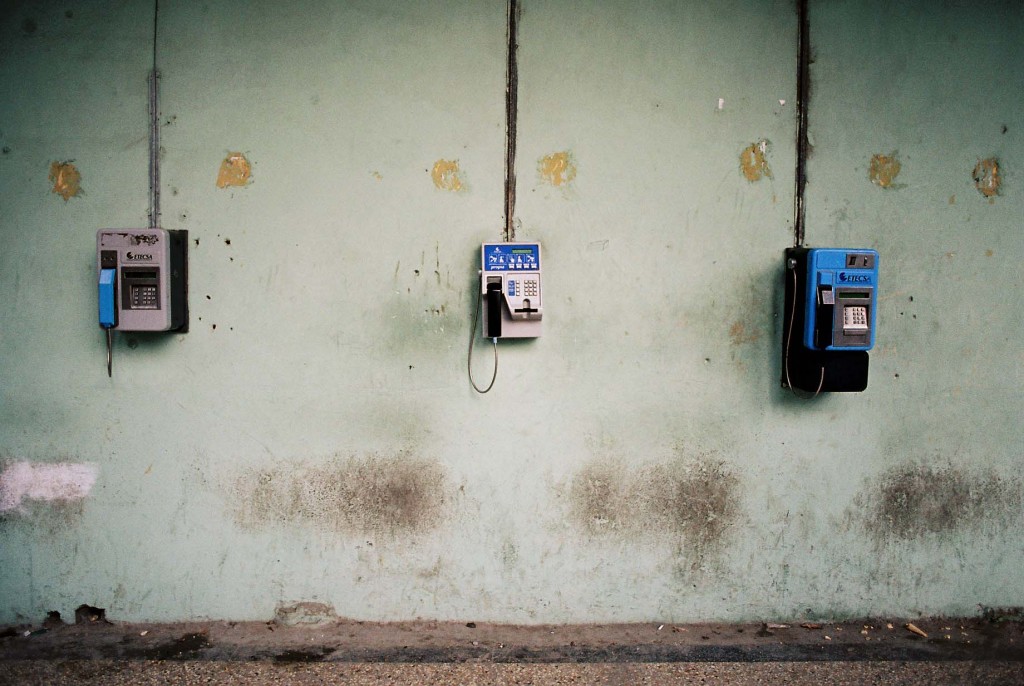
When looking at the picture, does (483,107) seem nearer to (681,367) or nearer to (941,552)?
(681,367)

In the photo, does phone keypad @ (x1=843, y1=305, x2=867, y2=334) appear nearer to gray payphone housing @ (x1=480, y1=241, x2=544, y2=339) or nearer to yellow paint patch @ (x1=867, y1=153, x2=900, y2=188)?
yellow paint patch @ (x1=867, y1=153, x2=900, y2=188)

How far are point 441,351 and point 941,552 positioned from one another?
98.4 inches

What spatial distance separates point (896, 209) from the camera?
113 inches

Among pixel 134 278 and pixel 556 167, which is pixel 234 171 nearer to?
pixel 134 278

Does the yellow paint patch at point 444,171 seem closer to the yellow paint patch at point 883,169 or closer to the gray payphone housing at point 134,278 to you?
the gray payphone housing at point 134,278

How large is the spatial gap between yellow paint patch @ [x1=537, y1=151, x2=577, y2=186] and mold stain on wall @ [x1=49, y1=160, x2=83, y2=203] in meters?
2.01

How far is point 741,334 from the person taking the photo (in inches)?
114

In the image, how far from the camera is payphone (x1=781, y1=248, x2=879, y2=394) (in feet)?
8.56

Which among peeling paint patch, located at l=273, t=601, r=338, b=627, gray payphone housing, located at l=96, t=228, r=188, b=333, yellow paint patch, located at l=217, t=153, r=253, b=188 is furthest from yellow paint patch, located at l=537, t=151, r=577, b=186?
peeling paint patch, located at l=273, t=601, r=338, b=627

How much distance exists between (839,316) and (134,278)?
2889 mm

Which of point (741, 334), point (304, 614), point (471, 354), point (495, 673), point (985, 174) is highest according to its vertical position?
point (985, 174)

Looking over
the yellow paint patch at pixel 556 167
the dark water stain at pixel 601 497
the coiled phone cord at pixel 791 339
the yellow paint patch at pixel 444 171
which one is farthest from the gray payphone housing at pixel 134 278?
the coiled phone cord at pixel 791 339

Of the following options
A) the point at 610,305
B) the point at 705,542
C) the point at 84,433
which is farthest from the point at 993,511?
the point at 84,433

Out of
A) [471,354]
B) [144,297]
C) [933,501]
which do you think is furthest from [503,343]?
[933,501]
